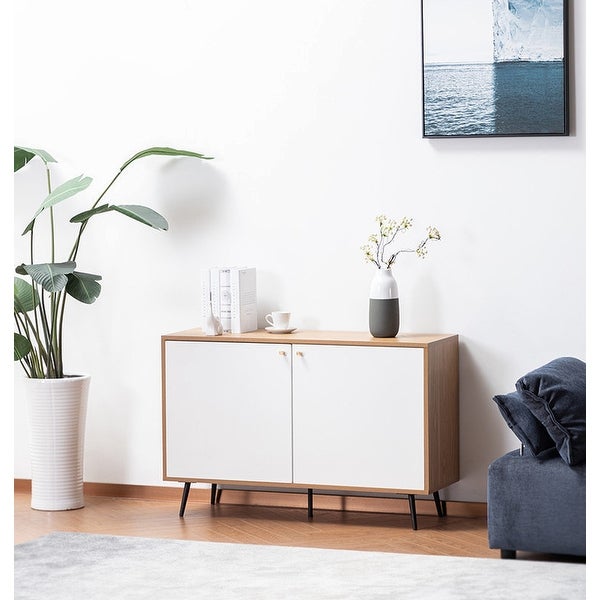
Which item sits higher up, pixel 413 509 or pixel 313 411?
pixel 313 411

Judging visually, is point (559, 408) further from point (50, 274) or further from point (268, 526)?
point (50, 274)

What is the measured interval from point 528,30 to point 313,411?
1.93 metres

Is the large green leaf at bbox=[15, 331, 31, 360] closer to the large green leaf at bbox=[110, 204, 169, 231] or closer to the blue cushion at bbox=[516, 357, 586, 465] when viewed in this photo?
the large green leaf at bbox=[110, 204, 169, 231]

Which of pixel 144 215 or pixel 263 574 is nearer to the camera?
pixel 263 574

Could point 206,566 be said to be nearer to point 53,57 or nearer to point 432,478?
point 432,478

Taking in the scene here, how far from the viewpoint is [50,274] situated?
16.1 feet

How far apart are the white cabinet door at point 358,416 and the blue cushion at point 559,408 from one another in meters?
0.62

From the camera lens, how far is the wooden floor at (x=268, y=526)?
455 cm

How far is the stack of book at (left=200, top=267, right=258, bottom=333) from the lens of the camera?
200 inches

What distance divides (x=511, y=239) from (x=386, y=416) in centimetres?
100

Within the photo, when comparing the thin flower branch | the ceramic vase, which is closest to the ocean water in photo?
the thin flower branch

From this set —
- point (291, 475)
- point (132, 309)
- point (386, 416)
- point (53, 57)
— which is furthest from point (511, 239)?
point (53, 57)

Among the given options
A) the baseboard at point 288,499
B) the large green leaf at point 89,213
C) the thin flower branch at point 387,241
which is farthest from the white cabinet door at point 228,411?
the large green leaf at point 89,213

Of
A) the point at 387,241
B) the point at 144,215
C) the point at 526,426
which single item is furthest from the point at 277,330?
the point at 526,426
